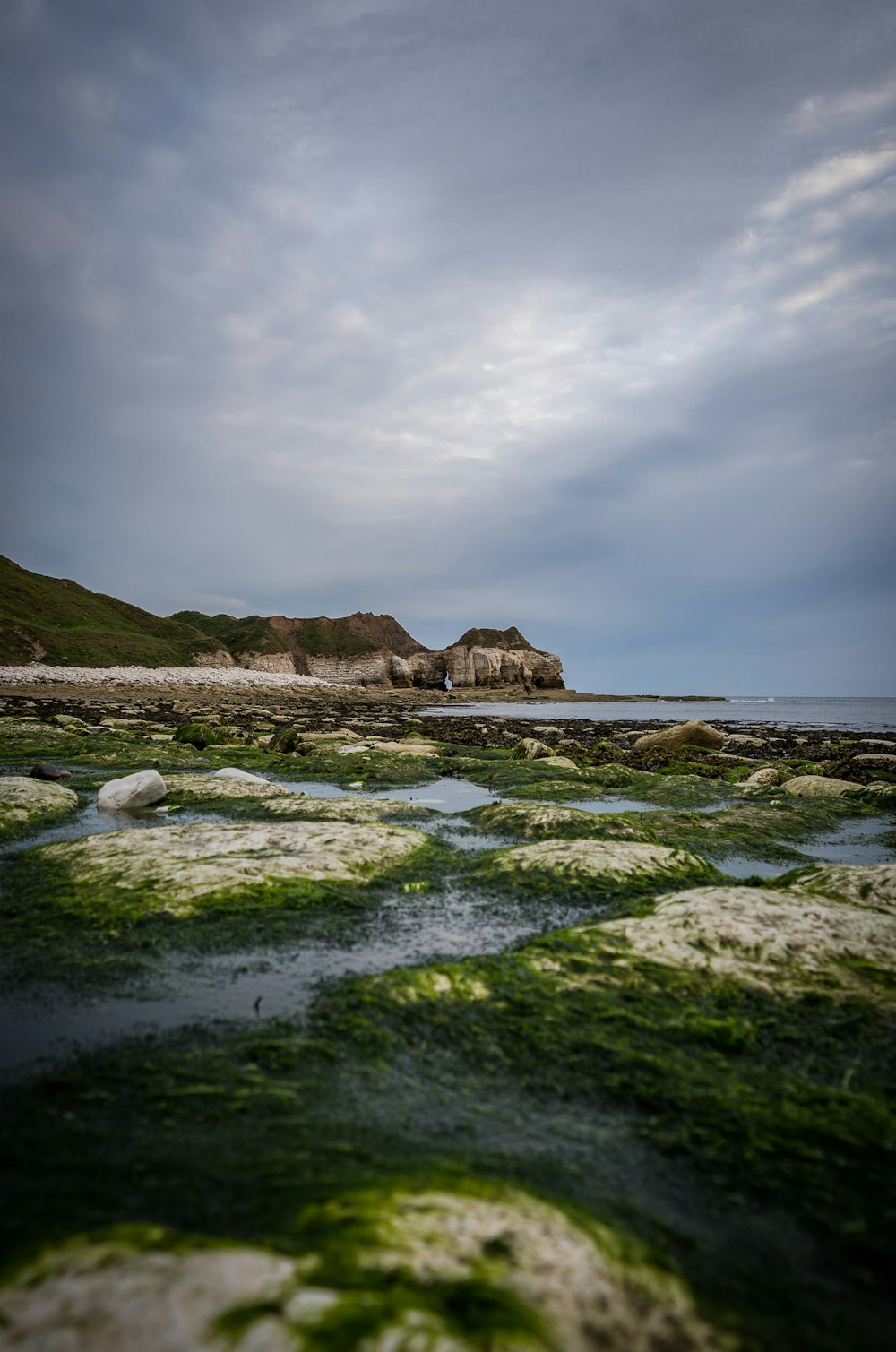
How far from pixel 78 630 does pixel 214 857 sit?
87.5 meters

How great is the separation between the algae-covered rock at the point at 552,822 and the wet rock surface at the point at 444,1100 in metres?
1.36

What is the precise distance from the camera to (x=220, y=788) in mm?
11250

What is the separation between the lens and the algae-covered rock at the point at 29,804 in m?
8.54

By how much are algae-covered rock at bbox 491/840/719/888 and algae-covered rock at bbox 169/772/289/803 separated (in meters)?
5.53

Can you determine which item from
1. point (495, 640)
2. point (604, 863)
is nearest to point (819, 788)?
point (604, 863)

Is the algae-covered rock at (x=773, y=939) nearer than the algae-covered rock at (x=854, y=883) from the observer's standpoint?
Yes

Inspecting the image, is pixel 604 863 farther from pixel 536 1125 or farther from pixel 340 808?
pixel 340 808

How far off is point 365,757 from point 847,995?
562 inches

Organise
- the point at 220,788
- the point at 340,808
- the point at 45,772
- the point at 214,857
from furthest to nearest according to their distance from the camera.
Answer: the point at 45,772 → the point at 220,788 → the point at 340,808 → the point at 214,857

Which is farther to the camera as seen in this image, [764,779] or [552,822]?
[764,779]

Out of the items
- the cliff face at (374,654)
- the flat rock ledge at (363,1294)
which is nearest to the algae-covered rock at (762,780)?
the flat rock ledge at (363,1294)

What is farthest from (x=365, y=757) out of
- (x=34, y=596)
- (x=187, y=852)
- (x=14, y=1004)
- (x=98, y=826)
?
(x=34, y=596)

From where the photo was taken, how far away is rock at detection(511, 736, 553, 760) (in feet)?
62.0

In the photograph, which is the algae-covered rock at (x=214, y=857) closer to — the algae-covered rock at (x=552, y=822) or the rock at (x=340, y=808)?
the rock at (x=340, y=808)
